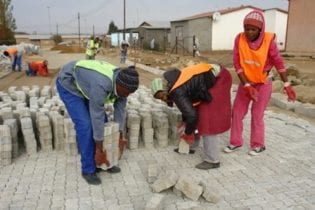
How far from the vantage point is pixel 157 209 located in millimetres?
3154

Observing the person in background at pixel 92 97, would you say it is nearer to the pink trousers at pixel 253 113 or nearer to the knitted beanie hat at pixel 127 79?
the knitted beanie hat at pixel 127 79

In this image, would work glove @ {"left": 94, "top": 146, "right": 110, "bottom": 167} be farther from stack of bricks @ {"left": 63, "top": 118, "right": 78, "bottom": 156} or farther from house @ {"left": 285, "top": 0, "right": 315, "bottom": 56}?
house @ {"left": 285, "top": 0, "right": 315, "bottom": 56}

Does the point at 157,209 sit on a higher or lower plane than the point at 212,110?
lower

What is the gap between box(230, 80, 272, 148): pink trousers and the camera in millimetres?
4430

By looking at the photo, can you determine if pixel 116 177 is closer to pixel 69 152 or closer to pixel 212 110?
pixel 69 152

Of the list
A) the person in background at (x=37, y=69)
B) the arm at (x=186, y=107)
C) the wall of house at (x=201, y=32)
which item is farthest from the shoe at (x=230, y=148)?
the wall of house at (x=201, y=32)

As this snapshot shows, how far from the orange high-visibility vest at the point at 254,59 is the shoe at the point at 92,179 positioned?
214 cm

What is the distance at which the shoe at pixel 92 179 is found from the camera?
150 inches

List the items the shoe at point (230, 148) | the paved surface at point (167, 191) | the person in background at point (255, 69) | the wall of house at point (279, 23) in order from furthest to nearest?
the wall of house at point (279, 23) → the shoe at point (230, 148) → the person in background at point (255, 69) → the paved surface at point (167, 191)

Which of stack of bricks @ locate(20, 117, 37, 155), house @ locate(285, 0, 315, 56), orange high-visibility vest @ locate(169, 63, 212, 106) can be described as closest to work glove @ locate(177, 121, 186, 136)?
orange high-visibility vest @ locate(169, 63, 212, 106)

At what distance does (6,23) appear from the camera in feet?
106

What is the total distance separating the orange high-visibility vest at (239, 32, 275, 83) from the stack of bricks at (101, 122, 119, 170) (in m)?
1.73

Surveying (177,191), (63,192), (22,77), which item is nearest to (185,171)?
(177,191)

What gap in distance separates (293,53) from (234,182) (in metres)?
18.3
